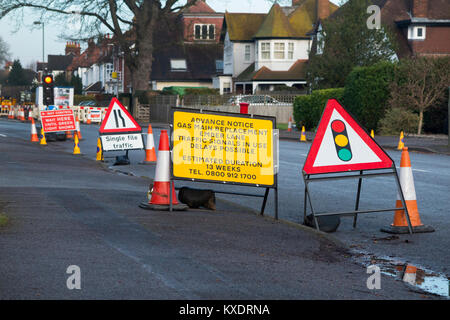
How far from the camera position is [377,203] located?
11758mm

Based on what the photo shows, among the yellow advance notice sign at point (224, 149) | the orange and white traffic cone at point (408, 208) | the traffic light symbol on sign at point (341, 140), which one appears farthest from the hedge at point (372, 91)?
the traffic light symbol on sign at point (341, 140)

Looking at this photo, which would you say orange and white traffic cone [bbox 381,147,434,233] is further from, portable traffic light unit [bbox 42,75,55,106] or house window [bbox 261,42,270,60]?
house window [bbox 261,42,270,60]

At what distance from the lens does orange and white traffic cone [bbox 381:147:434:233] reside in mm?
9062

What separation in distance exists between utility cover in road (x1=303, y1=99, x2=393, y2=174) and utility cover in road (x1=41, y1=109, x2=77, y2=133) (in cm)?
1933

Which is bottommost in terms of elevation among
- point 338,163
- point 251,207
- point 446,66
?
point 251,207

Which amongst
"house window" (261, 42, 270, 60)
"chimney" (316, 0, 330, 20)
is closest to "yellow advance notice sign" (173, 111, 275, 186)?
"house window" (261, 42, 270, 60)

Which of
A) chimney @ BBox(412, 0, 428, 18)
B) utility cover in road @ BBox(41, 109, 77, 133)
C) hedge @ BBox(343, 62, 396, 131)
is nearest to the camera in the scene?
utility cover in road @ BBox(41, 109, 77, 133)

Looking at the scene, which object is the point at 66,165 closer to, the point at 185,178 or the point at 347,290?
the point at 185,178

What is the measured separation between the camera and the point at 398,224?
9.12 metres

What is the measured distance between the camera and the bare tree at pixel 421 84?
1202 inches

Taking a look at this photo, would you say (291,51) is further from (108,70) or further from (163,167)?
(163,167)

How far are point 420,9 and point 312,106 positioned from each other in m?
18.8

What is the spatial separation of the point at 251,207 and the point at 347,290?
550cm
